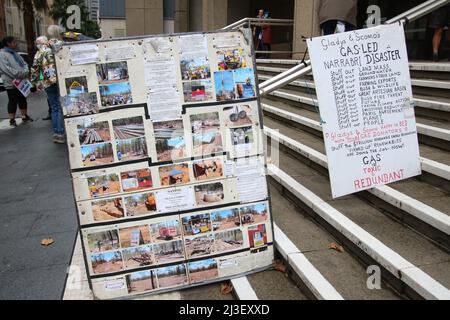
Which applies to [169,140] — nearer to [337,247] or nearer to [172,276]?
[172,276]

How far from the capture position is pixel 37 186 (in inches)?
207

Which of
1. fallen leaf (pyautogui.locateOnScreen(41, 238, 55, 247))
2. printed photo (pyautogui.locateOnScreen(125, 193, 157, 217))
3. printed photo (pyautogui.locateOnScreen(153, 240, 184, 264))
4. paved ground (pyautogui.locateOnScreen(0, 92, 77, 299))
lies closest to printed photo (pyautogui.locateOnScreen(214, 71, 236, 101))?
printed photo (pyautogui.locateOnScreen(125, 193, 157, 217))

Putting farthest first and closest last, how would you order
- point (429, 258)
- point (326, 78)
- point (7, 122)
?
point (7, 122) → point (326, 78) → point (429, 258)

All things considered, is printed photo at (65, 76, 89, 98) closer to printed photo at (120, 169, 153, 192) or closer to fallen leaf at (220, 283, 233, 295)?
printed photo at (120, 169, 153, 192)

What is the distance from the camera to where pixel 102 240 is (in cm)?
275

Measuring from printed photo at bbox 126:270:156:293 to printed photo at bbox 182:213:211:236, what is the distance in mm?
381

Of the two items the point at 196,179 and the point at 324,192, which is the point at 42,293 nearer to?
the point at 196,179

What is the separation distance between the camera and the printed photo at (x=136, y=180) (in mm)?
2719

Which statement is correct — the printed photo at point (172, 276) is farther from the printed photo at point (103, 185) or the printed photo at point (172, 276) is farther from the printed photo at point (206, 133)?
the printed photo at point (206, 133)

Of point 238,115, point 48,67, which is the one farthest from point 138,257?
point 48,67

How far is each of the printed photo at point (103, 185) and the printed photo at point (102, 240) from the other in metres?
0.26

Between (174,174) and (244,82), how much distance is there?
79 cm
